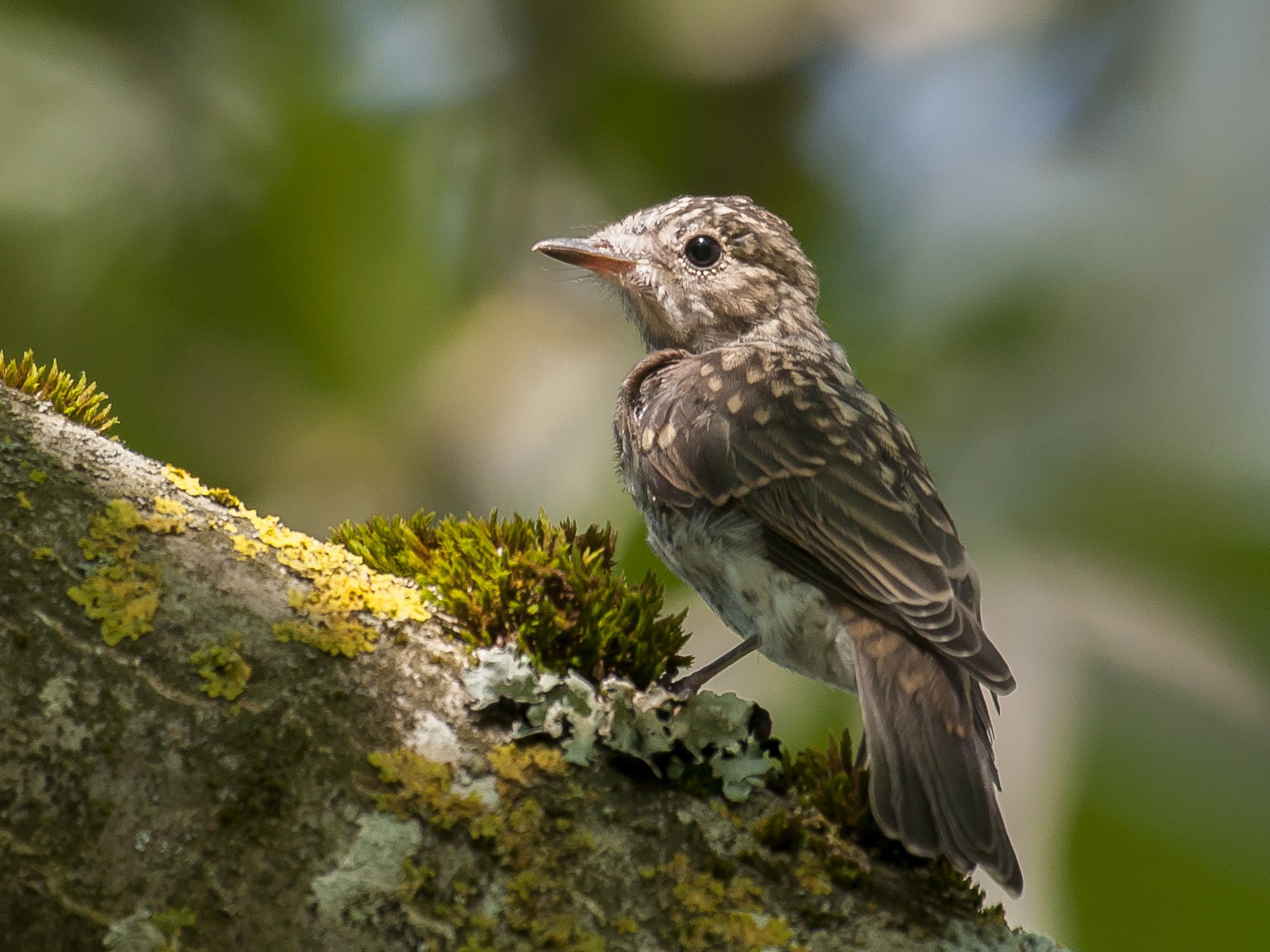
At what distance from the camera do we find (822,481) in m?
2.68

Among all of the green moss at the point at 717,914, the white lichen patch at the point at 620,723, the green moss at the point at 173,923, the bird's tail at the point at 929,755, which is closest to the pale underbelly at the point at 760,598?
the bird's tail at the point at 929,755

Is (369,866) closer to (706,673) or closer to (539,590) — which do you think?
(539,590)

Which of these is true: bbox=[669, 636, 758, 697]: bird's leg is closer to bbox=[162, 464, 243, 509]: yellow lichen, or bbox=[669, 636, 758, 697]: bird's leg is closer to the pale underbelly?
the pale underbelly

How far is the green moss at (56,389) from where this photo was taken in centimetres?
185

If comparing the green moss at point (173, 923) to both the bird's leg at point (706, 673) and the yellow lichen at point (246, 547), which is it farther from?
the bird's leg at point (706, 673)

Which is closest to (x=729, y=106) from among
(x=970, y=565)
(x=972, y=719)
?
(x=970, y=565)

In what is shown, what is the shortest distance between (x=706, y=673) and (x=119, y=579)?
3.86 feet

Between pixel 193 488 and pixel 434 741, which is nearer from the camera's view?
pixel 434 741

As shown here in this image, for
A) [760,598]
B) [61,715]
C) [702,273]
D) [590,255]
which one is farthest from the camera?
[702,273]

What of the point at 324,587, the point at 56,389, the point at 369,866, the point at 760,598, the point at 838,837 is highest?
the point at 760,598

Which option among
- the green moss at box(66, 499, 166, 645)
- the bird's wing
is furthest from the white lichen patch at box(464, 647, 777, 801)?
the bird's wing

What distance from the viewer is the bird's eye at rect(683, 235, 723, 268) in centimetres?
382

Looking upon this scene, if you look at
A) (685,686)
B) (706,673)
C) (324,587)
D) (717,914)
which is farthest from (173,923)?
(706,673)

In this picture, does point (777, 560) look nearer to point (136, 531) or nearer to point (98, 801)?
point (136, 531)
